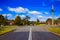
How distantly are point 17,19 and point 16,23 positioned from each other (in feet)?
9.16

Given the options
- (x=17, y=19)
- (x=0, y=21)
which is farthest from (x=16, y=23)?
(x=0, y=21)

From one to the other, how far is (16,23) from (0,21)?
11.6 m

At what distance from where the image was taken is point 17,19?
11969 centimetres

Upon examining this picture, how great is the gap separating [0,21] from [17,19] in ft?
39.6

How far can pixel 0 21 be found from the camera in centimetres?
11375

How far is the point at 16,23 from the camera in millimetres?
120000

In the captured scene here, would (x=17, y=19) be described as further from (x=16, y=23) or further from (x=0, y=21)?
(x=0, y=21)
